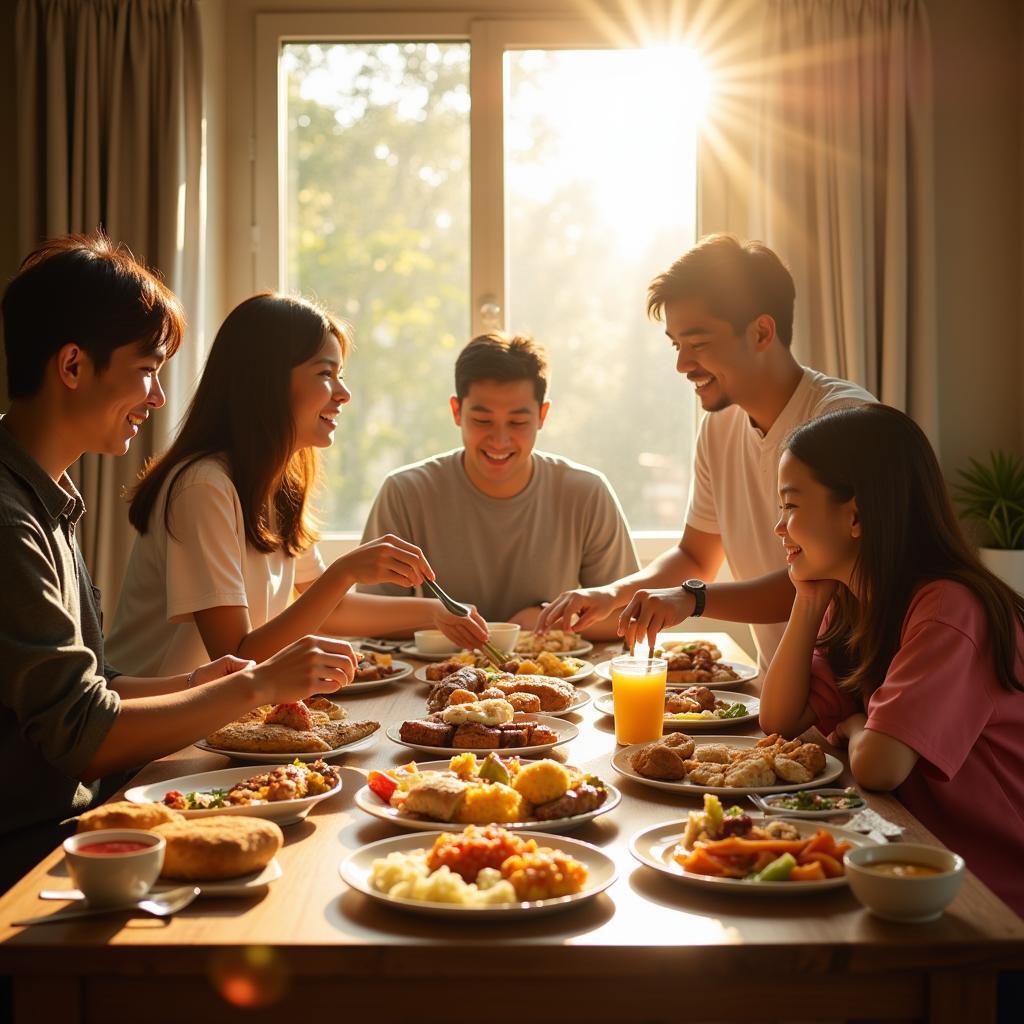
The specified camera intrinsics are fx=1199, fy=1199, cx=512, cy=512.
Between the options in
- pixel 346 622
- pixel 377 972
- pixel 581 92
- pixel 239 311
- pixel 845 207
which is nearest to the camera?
→ pixel 377 972

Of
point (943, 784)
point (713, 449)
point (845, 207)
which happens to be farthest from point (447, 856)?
point (845, 207)

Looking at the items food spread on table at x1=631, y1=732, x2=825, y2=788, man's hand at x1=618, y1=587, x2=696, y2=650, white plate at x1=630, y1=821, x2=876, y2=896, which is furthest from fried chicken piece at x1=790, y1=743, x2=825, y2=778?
man's hand at x1=618, y1=587, x2=696, y2=650

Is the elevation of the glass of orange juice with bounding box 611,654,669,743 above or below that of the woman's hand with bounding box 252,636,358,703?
below

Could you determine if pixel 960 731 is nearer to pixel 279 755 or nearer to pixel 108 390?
pixel 279 755

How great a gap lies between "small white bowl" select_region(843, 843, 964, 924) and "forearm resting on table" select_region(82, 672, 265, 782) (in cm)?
86

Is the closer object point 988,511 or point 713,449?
point 713,449

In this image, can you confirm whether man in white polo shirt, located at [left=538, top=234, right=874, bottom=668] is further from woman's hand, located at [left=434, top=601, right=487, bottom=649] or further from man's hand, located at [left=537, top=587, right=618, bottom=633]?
woman's hand, located at [left=434, top=601, right=487, bottom=649]

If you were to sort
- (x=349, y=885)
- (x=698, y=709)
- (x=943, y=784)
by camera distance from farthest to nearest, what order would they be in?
(x=698, y=709) < (x=943, y=784) < (x=349, y=885)

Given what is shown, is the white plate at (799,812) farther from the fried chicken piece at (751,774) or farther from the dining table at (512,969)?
the dining table at (512,969)

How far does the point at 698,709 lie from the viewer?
2.04 meters

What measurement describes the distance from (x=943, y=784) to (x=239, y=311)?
163cm

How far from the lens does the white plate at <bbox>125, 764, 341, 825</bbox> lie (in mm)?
1397

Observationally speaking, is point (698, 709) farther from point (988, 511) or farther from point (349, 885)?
point (988, 511)

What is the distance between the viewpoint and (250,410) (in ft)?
8.00
